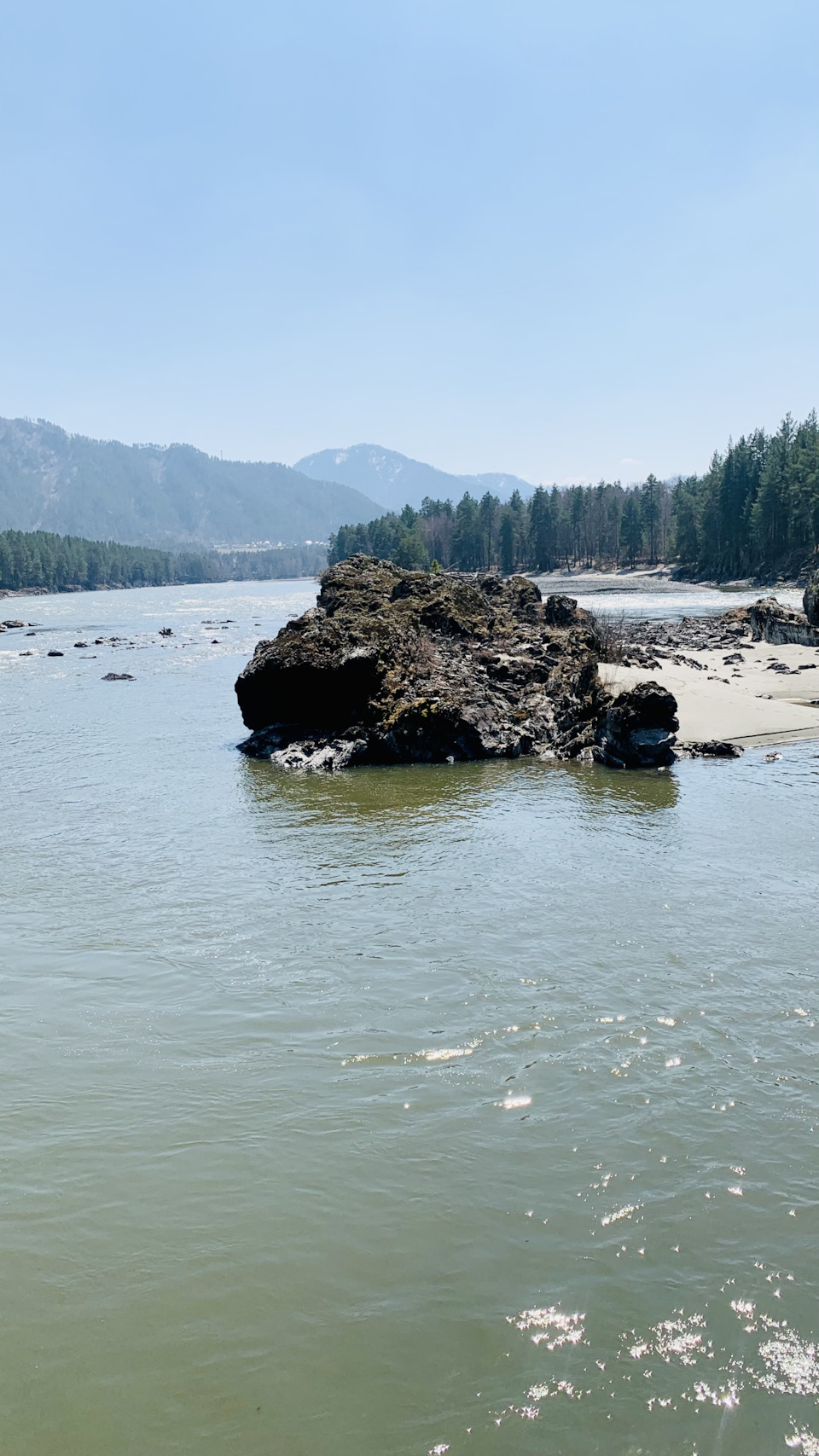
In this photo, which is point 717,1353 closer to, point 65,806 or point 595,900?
point 595,900

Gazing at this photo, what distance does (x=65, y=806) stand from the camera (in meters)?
21.0

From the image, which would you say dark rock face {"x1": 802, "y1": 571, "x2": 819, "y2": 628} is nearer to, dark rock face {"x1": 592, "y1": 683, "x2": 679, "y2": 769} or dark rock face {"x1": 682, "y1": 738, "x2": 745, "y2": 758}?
dark rock face {"x1": 682, "y1": 738, "x2": 745, "y2": 758}

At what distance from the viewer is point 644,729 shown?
2483cm

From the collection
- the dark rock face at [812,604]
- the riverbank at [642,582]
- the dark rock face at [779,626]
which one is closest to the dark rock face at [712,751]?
the dark rock face at [779,626]

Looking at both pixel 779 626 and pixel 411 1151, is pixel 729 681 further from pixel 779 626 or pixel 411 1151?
pixel 411 1151

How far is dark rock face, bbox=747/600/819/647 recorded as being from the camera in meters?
51.2

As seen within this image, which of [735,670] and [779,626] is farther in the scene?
[779,626]

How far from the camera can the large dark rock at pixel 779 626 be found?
2018 inches

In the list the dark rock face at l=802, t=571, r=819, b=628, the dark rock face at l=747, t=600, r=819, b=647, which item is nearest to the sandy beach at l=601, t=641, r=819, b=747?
the dark rock face at l=747, t=600, r=819, b=647

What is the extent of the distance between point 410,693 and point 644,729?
7.19 meters

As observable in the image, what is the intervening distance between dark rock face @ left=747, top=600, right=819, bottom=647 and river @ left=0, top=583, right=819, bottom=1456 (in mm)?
38714

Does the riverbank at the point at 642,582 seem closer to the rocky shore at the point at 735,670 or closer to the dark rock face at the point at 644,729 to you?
the rocky shore at the point at 735,670

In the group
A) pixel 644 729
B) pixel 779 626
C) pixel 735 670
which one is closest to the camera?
pixel 644 729

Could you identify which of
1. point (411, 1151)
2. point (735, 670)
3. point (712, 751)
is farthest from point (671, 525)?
point (411, 1151)
